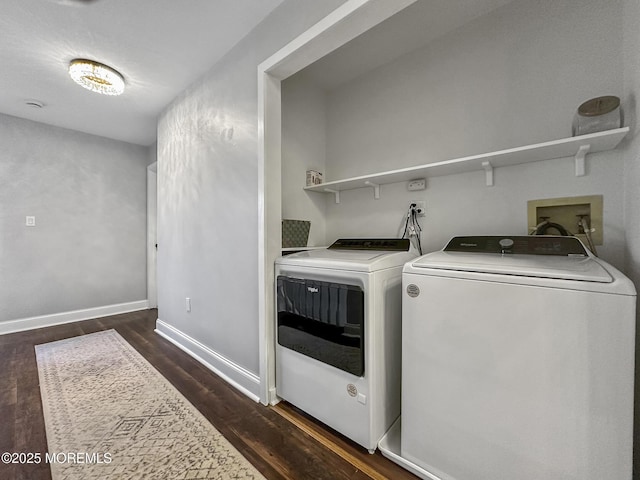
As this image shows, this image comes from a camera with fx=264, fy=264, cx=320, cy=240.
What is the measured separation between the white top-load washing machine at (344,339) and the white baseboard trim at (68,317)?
3.31 meters

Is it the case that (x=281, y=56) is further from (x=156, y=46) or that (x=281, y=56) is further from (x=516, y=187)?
(x=516, y=187)

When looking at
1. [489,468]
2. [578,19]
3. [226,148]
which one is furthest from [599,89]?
[226,148]

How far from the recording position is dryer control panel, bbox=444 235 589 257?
114 cm

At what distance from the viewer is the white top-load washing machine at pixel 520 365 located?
2.59ft

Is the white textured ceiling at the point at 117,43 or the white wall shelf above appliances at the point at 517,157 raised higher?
the white textured ceiling at the point at 117,43

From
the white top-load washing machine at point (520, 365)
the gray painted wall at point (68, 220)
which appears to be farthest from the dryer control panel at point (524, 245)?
the gray painted wall at point (68, 220)

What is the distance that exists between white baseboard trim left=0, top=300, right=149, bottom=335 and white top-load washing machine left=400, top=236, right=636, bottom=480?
408 cm

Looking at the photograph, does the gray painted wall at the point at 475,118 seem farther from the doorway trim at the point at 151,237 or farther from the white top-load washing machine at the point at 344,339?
the doorway trim at the point at 151,237

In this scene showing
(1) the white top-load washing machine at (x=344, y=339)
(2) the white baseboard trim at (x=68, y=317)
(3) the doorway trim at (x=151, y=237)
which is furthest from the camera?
(3) the doorway trim at (x=151, y=237)

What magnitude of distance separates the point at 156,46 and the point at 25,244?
2.90 m

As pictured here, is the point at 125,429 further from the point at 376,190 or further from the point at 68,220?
the point at 68,220

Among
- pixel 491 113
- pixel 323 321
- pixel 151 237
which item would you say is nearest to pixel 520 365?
pixel 323 321

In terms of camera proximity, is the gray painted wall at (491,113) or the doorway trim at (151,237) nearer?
the gray painted wall at (491,113)

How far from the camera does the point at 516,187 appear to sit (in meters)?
1.50
